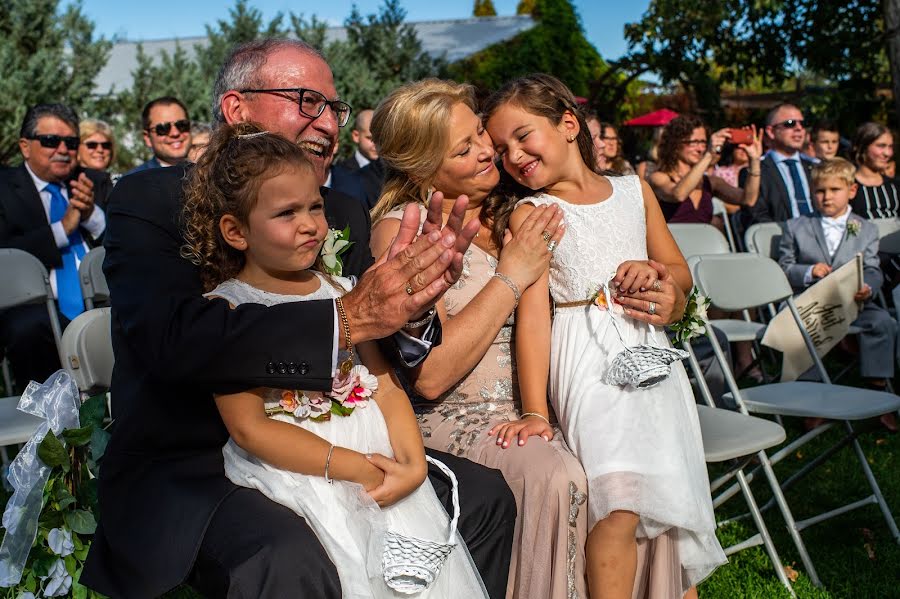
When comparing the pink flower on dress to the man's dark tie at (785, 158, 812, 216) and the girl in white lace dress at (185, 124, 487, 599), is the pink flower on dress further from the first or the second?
the man's dark tie at (785, 158, 812, 216)

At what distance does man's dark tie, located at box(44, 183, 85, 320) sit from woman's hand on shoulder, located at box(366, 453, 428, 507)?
3809 millimetres

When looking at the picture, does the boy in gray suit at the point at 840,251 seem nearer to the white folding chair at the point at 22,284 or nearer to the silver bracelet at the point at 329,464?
the white folding chair at the point at 22,284

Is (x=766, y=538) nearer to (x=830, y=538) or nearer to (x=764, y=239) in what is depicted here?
(x=830, y=538)

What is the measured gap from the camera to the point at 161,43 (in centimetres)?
2514

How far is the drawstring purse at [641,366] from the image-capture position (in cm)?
274

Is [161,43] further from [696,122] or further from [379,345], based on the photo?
[379,345]

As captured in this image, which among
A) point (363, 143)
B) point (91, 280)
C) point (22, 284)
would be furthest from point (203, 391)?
point (363, 143)

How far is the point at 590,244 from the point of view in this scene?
305 cm

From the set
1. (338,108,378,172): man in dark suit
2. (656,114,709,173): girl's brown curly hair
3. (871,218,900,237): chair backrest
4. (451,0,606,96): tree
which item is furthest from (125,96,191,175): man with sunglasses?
(451,0,606,96): tree

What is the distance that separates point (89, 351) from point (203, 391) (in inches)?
43.9

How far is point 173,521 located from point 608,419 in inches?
52.3

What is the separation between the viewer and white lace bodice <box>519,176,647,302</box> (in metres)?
3.04

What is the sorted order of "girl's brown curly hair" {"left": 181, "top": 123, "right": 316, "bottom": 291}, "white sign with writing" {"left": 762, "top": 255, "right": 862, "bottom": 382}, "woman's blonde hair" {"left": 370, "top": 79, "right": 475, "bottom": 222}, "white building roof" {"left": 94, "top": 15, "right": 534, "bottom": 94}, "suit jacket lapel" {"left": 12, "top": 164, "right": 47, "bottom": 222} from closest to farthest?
"girl's brown curly hair" {"left": 181, "top": 123, "right": 316, "bottom": 291} → "woman's blonde hair" {"left": 370, "top": 79, "right": 475, "bottom": 222} → "white sign with writing" {"left": 762, "top": 255, "right": 862, "bottom": 382} → "suit jacket lapel" {"left": 12, "top": 164, "right": 47, "bottom": 222} → "white building roof" {"left": 94, "top": 15, "right": 534, "bottom": 94}

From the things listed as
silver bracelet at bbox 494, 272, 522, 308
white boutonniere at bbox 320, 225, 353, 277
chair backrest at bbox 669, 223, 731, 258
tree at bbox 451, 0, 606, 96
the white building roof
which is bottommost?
chair backrest at bbox 669, 223, 731, 258
